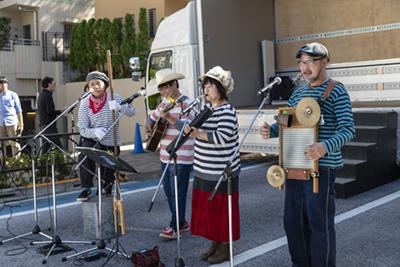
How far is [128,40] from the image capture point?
16484mm

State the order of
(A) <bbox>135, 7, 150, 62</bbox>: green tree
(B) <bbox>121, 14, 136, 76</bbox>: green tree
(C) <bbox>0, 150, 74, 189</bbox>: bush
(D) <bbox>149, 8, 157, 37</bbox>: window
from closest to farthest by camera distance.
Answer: (C) <bbox>0, 150, 74, 189</bbox>: bush < (A) <bbox>135, 7, 150, 62</bbox>: green tree < (B) <bbox>121, 14, 136, 76</bbox>: green tree < (D) <bbox>149, 8, 157, 37</bbox>: window

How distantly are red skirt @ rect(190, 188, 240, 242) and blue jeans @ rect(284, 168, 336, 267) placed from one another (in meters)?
0.69

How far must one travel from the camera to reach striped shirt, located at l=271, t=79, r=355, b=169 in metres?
2.63

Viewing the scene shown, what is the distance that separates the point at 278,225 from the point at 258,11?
18.4ft

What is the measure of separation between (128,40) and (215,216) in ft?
46.0

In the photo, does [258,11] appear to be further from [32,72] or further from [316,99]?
[32,72]

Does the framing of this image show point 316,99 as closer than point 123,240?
Yes

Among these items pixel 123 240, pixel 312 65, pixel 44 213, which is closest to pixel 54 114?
A: pixel 44 213

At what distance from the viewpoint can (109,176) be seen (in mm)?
4762

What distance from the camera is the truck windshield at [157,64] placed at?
8664 millimetres

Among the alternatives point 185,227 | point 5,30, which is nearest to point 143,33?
point 5,30

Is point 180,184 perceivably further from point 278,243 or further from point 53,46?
point 53,46

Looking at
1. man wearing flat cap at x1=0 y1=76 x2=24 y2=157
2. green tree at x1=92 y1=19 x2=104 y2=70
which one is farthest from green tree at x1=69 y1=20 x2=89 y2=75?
man wearing flat cap at x1=0 y1=76 x2=24 y2=157

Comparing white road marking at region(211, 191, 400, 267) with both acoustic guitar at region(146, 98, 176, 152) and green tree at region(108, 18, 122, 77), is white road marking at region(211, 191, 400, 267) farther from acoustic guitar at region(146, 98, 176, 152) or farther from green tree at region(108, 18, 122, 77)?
green tree at region(108, 18, 122, 77)
